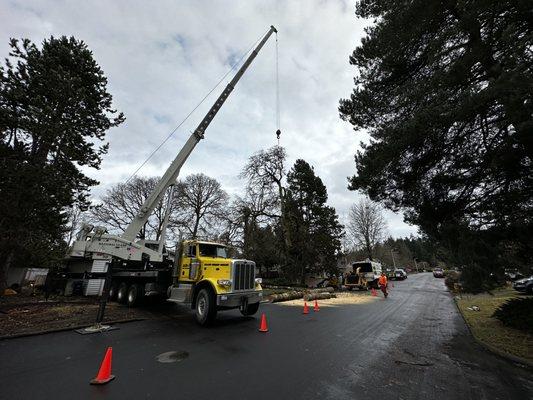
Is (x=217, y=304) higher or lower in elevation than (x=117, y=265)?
lower

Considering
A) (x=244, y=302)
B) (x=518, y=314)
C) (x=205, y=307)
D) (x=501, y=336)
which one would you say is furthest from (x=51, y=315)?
(x=518, y=314)

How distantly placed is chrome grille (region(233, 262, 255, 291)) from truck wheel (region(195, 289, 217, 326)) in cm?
91

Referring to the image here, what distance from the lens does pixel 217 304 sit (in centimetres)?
880

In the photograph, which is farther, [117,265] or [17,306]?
[117,265]

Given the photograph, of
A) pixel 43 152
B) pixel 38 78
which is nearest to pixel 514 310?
pixel 43 152

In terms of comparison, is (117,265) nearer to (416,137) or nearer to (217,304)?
(217,304)

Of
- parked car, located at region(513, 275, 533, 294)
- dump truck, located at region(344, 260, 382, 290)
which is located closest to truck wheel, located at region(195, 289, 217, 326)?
dump truck, located at region(344, 260, 382, 290)

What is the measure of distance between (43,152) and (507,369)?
60.5 ft

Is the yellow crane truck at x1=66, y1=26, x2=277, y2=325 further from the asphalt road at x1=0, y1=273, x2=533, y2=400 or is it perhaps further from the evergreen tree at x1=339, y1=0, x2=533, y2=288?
the evergreen tree at x1=339, y1=0, x2=533, y2=288

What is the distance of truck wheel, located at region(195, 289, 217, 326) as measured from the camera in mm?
8859

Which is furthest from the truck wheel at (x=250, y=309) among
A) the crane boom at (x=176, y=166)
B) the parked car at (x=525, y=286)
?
the parked car at (x=525, y=286)

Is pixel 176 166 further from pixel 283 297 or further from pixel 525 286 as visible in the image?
pixel 525 286

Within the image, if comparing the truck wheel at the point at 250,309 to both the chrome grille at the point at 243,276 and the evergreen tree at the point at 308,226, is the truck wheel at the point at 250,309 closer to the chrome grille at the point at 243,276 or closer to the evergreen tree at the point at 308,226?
the chrome grille at the point at 243,276

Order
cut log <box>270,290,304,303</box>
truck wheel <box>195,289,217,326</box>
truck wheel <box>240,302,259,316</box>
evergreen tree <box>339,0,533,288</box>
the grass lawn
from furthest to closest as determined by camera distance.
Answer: cut log <box>270,290,304,303</box> → truck wheel <box>240,302,259,316</box> → truck wheel <box>195,289,217,326</box> → the grass lawn → evergreen tree <box>339,0,533,288</box>
